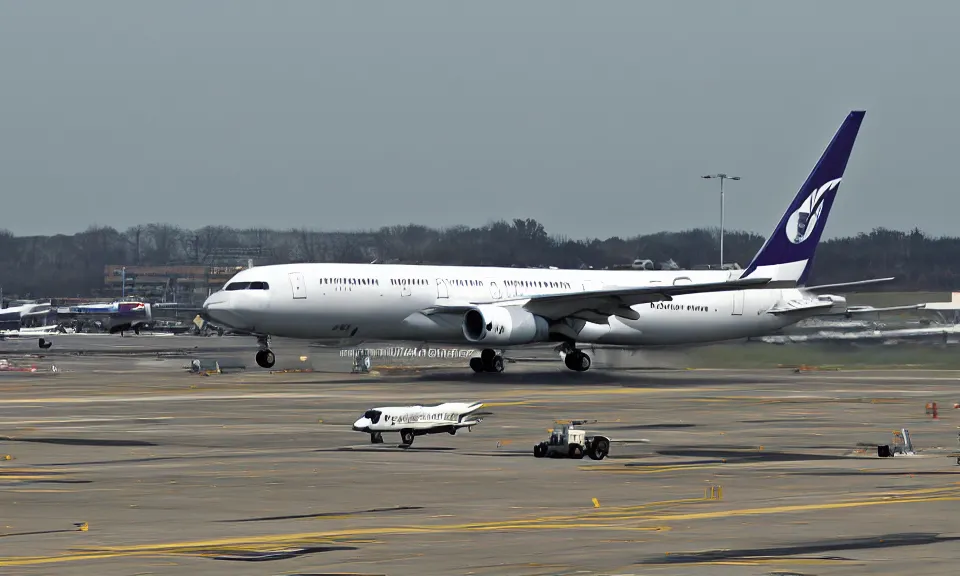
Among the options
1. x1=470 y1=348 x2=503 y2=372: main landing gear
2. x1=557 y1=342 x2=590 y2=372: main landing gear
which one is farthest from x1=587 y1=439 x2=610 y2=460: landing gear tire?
x1=557 y1=342 x2=590 y2=372: main landing gear

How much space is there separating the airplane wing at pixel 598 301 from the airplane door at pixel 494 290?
0.29 m

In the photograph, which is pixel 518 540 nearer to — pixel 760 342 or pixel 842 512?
pixel 842 512

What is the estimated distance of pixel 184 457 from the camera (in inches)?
1019

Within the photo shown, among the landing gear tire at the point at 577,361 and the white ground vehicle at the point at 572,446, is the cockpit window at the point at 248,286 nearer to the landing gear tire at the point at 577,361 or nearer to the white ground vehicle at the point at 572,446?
the landing gear tire at the point at 577,361

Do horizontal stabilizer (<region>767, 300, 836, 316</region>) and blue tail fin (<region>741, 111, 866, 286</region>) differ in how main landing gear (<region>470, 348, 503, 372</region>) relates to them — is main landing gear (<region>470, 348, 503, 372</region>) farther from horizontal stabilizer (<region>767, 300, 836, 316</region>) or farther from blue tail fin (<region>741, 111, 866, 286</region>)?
horizontal stabilizer (<region>767, 300, 836, 316</region>)

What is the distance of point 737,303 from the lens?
65562 mm

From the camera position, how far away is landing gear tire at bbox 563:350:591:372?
205 feet

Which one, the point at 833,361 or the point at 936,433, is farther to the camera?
the point at 833,361

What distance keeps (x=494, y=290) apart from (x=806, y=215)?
47.1 ft

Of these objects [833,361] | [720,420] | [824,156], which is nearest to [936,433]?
[720,420]

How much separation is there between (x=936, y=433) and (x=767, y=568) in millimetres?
19698

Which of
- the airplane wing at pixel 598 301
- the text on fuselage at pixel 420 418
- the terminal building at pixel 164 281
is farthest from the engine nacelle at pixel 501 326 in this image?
the terminal building at pixel 164 281

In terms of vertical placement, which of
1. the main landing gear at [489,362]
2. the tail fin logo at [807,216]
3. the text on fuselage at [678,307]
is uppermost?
the tail fin logo at [807,216]

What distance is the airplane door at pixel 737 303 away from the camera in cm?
6538
